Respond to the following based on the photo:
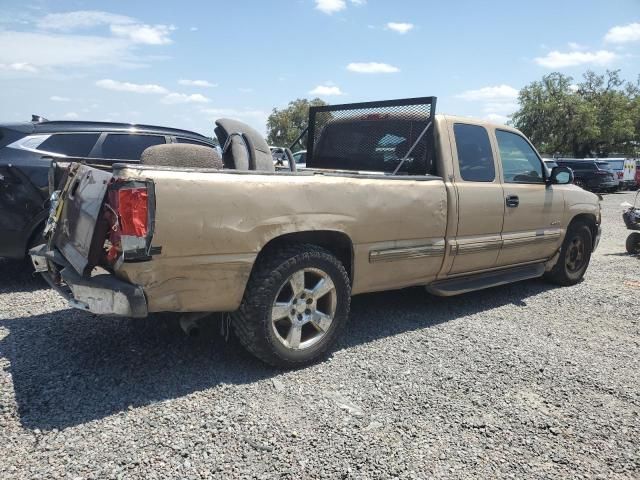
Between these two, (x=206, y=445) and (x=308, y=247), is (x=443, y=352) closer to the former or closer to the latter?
(x=308, y=247)

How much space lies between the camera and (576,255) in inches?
250

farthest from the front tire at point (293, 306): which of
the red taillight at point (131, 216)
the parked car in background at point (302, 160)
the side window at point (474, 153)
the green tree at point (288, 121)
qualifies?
the green tree at point (288, 121)

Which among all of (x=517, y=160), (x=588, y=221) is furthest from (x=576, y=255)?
(x=517, y=160)

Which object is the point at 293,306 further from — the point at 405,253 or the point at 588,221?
the point at 588,221

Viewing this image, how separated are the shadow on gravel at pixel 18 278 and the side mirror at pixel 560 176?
554cm

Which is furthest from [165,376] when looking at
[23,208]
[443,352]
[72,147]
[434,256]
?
[72,147]

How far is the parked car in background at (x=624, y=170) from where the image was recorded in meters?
26.5

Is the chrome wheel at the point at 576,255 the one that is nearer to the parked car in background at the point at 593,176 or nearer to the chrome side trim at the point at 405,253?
the chrome side trim at the point at 405,253

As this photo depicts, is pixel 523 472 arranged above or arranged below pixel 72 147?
below

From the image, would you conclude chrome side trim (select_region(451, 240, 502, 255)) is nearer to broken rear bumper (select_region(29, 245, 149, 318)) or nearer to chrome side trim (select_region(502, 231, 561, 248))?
chrome side trim (select_region(502, 231, 561, 248))

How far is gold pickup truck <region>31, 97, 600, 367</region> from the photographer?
290 cm

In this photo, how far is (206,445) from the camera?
2596 millimetres

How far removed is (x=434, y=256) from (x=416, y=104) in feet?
4.84

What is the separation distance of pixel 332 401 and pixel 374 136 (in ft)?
9.62
